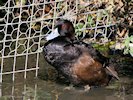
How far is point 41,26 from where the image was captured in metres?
5.48

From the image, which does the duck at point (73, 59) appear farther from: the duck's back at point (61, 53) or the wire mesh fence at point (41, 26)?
the wire mesh fence at point (41, 26)

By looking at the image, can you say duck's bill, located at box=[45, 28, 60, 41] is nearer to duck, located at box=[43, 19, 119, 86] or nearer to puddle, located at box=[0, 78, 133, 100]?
duck, located at box=[43, 19, 119, 86]

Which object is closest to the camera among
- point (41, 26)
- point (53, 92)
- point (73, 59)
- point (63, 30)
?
point (73, 59)

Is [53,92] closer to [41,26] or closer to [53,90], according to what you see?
[53,90]

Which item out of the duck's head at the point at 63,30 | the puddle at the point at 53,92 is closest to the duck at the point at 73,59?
the duck's head at the point at 63,30

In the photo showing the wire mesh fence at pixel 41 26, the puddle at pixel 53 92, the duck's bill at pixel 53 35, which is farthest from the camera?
the wire mesh fence at pixel 41 26

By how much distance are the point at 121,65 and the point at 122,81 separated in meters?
0.49

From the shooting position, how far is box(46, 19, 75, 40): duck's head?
17.3 ft

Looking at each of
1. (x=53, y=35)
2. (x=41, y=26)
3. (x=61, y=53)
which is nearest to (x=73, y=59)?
(x=61, y=53)

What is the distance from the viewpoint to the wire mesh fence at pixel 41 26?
5.54m

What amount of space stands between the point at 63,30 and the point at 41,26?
0.98 feet

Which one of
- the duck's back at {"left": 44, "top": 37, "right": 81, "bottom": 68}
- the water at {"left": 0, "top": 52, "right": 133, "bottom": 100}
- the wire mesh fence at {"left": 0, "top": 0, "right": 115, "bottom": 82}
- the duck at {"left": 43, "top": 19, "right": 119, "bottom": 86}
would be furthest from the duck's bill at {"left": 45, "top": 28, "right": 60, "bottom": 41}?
the water at {"left": 0, "top": 52, "right": 133, "bottom": 100}

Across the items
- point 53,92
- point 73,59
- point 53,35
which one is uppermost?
point 53,35

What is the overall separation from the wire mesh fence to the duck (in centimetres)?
32
